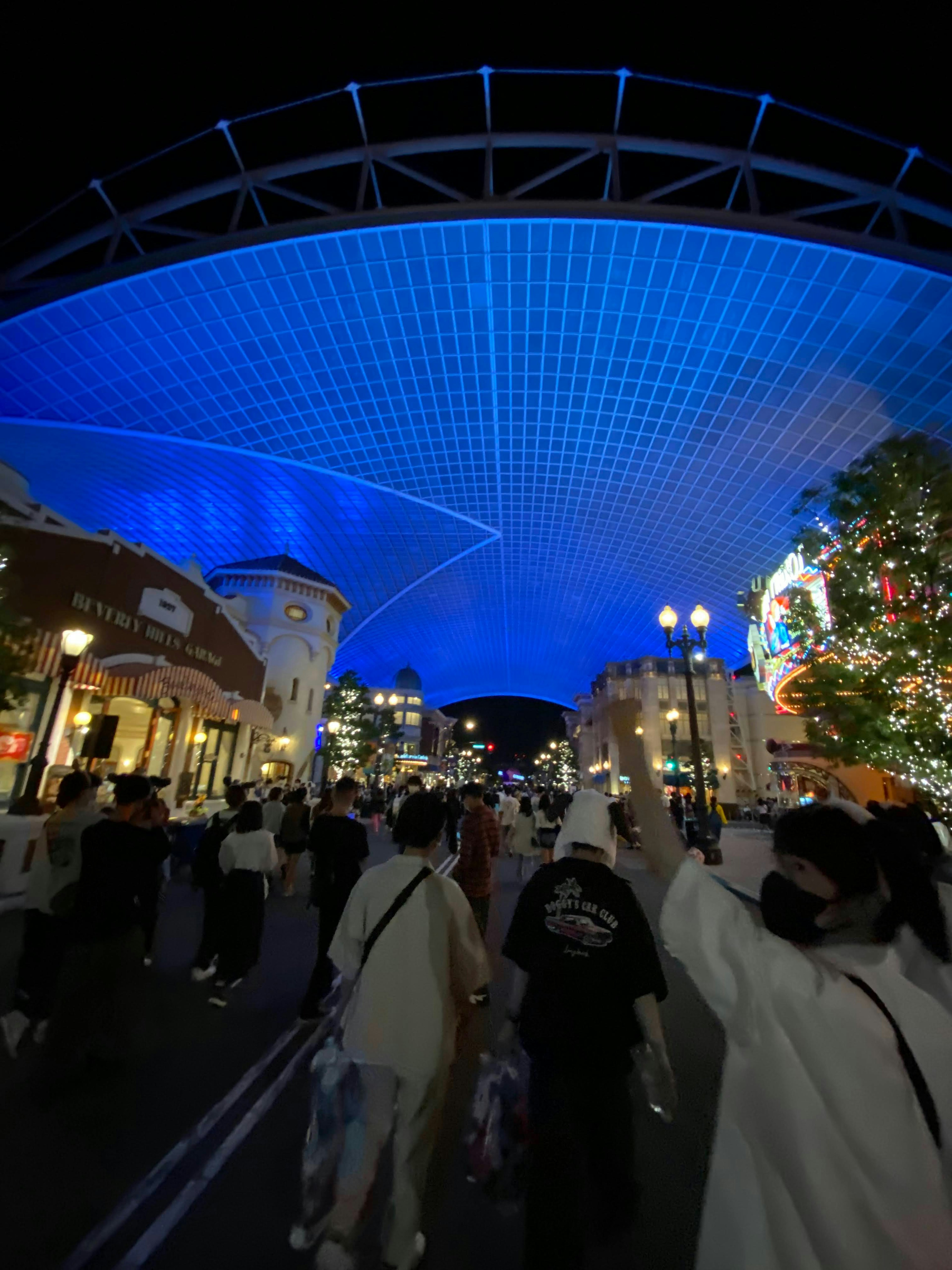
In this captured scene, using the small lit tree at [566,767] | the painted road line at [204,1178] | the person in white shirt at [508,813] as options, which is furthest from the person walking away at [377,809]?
the small lit tree at [566,767]

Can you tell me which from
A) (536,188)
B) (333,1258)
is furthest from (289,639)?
(333,1258)

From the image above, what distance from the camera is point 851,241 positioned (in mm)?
23891

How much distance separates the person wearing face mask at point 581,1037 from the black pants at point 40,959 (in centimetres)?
413

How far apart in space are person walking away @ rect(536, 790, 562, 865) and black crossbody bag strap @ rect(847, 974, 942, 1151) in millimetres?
11399

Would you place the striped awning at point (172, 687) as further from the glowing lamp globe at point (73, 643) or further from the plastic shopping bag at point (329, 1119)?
the plastic shopping bag at point (329, 1119)

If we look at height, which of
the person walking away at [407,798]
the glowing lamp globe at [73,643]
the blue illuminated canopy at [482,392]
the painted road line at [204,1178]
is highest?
the blue illuminated canopy at [482,392]

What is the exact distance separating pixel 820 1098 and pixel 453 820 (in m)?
9.70

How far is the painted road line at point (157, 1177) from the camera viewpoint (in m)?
2.49

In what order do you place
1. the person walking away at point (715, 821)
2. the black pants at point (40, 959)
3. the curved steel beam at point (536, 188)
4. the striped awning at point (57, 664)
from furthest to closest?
the curved steel beam at point (536, 188)
the person walking away at point (715, 821)
the striped awning at point (57, 664)
the black pants at point (40, 959)

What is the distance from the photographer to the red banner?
1346 cm

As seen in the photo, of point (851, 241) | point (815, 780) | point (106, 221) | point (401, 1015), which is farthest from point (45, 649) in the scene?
point (815, 780)

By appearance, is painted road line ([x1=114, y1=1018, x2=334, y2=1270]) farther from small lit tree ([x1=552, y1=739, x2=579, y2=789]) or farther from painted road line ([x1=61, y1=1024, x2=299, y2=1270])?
small lit tree ([x1=552, y1=739, x2=579, y2=789])

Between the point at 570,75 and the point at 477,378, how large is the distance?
13.9 meters

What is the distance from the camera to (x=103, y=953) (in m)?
4.16
